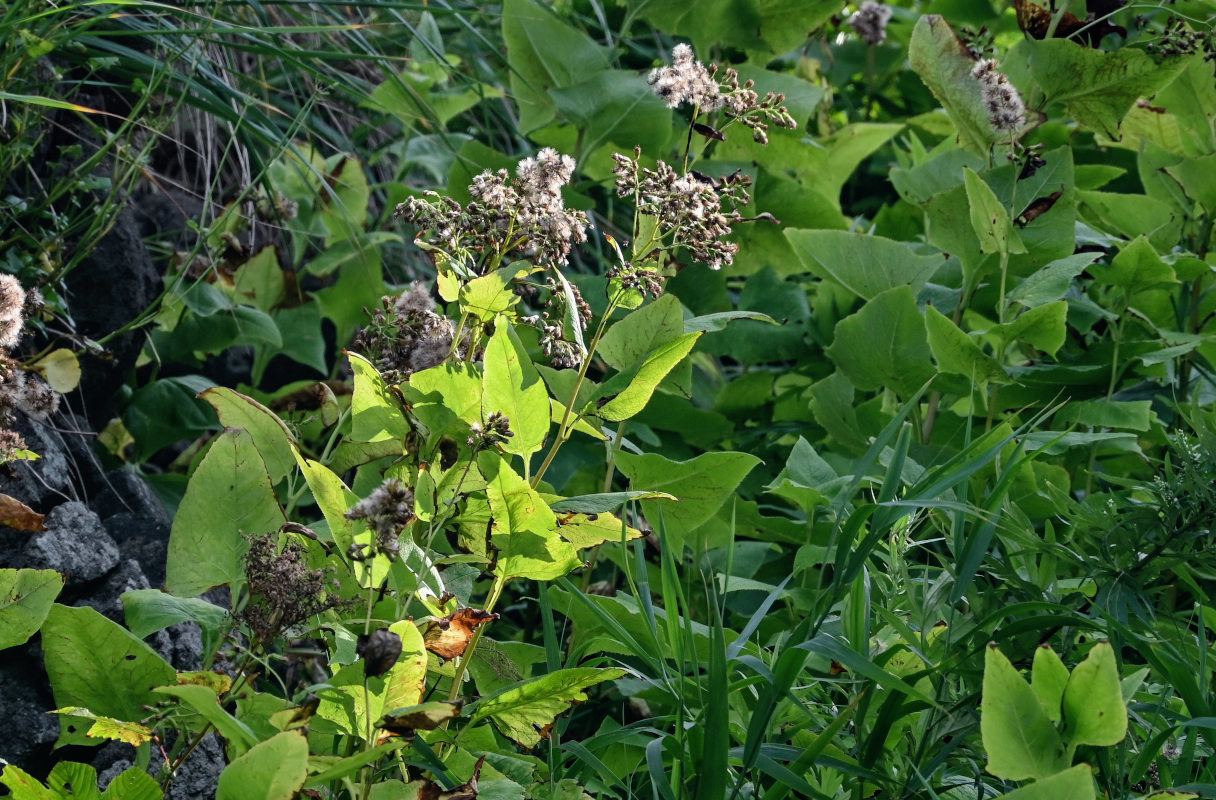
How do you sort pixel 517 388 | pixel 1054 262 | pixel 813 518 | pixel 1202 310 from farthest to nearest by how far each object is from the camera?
pixel 1202 310 < pixel 1054 262 < pixel 813 518 < pixel 517 388

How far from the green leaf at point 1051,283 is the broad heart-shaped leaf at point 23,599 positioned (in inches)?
44.1

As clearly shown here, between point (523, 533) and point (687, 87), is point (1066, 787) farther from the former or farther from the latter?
point (687, 87)

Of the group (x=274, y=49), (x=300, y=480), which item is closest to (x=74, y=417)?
(x=300, y=480)

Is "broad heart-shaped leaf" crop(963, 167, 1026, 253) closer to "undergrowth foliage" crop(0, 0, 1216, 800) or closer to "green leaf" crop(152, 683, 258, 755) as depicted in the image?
"undergrowth foliage" crop(0, 0, 1216, 800)

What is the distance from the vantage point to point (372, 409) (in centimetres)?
90

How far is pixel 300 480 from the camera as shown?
1341 millimetres

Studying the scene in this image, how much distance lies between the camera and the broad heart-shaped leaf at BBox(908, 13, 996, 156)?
1.51 meters

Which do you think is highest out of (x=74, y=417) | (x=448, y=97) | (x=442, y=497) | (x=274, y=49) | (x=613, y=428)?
(x=274, y=49)

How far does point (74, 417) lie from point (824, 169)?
129 cm

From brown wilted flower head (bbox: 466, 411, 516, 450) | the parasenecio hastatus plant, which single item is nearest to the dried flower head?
the parasenecio hastatus plant

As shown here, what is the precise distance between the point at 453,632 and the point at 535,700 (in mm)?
89

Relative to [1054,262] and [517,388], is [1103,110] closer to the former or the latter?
[1054,262]

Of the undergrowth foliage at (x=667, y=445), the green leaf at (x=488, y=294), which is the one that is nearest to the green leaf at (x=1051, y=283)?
the undergrowth foliage at (x=667, y=445)

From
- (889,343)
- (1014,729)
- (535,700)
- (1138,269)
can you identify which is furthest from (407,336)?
(1138,269)
